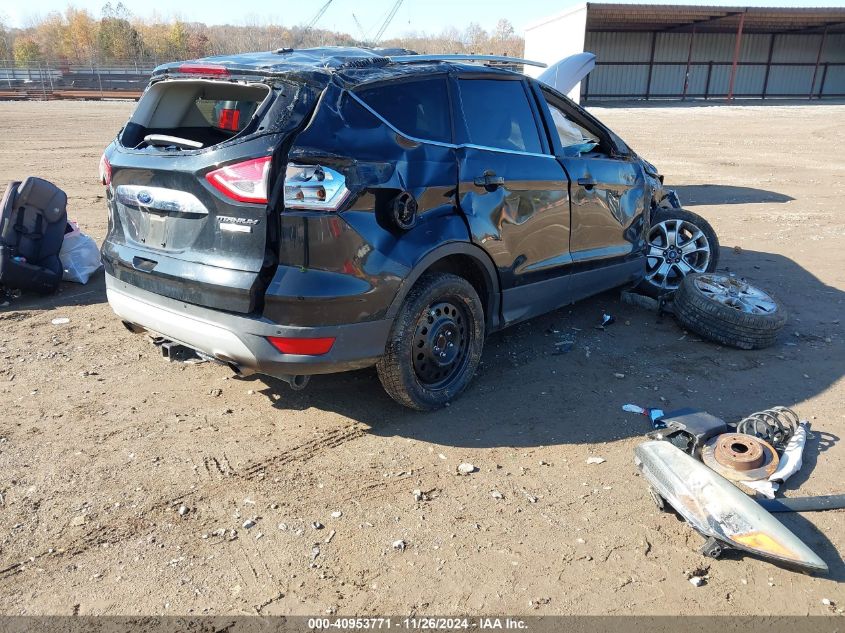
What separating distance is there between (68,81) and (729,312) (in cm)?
5188

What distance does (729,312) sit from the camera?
16.8 ft

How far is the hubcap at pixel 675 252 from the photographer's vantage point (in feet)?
20.8

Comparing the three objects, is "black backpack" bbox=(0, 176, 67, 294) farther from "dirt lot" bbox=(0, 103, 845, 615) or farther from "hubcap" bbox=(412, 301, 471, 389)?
"hubcap" bbox=(412, 301, 471, 389)

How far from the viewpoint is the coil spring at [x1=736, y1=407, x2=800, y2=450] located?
12.5 feet

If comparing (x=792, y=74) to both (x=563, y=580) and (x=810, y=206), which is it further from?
(x=563, y=580)

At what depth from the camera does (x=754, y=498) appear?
328 centimetres

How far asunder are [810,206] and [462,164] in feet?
29.0

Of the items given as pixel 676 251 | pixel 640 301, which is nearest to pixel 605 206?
pixel 640 301

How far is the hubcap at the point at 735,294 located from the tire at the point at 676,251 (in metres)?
0.67

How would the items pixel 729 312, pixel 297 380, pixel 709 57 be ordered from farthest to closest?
pixel 709 57
pixel 729 312
pixel 297 380

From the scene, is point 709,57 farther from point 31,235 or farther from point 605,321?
point 31,235

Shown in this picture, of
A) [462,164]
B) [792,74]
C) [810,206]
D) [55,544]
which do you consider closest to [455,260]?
[462,164]

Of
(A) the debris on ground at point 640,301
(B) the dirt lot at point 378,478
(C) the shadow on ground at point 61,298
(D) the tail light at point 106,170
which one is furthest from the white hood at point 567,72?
(D) the tail light at point 106,170

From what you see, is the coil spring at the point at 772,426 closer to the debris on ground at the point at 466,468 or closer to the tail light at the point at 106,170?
the debris on ground at the point at 466,468
